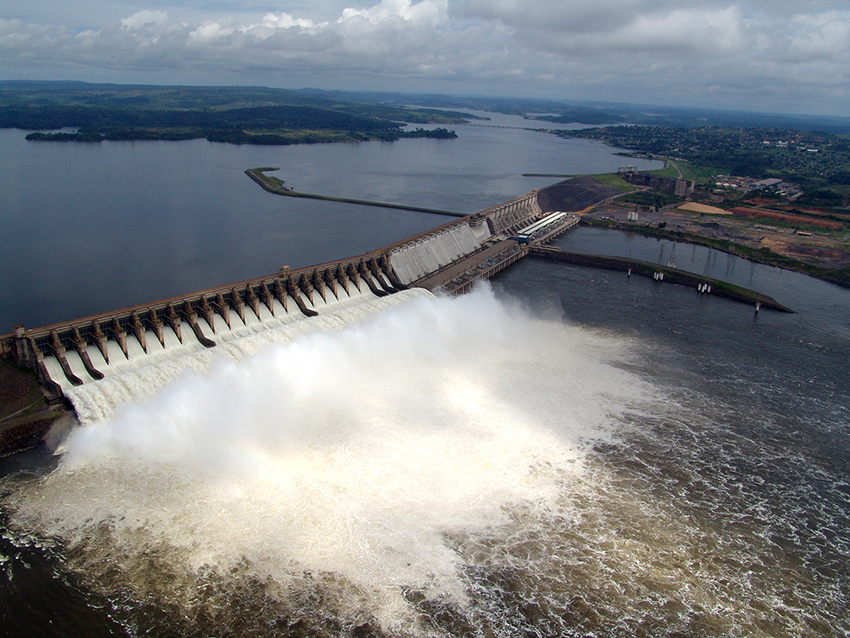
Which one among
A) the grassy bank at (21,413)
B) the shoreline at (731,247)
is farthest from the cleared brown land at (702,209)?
the grassy bank at (21,413)

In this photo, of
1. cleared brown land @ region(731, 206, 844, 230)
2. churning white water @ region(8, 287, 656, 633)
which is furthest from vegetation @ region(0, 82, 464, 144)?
churning white water @ region(8, 287, 656, 633)

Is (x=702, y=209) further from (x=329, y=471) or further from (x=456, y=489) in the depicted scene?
(x=329, y=471)

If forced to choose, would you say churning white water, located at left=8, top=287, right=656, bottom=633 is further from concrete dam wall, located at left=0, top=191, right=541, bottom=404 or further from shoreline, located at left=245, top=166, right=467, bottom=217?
shoreline, located at left=245, top=166, right=467, bottom=217

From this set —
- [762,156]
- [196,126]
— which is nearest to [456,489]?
[762,156]

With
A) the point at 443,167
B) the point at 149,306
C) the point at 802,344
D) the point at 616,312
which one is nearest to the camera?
the point at 149,306

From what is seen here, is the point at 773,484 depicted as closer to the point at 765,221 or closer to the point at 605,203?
the point at 765,221

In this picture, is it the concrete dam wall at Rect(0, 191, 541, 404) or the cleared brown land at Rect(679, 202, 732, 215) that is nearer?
the concrete dam wall at Rect(0, 191, 541, 404)

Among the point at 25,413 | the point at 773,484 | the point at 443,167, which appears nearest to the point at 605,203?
the point at 443,167
